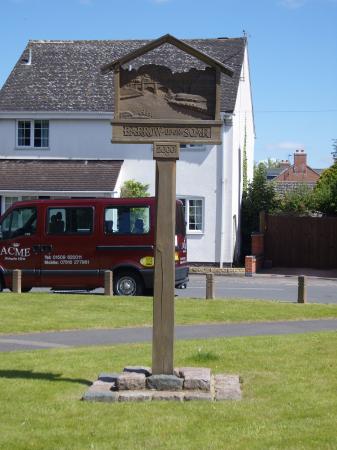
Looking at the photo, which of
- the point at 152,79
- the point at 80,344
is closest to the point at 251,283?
the point at 80,344

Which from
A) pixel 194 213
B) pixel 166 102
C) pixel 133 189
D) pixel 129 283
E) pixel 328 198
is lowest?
pixel 129 283

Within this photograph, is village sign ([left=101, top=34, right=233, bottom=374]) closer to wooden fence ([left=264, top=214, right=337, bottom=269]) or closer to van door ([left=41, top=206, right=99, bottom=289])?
van door ([left=41, top=206, right=99, bottom=289])

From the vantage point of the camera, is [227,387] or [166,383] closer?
[166,383]

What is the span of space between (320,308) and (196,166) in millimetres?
17499

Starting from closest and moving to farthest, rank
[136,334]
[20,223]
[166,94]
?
1. [166,94]
2. [136,334]
3. [20,223]

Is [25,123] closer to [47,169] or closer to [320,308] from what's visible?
[47,169]

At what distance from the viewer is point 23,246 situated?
67.2 feet

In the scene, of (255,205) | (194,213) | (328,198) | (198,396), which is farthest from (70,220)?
(255,205)

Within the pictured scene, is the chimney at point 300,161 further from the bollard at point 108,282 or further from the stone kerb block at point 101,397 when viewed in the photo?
the stone kerb block at point 101,397

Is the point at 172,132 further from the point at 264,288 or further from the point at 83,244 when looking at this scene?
the point at 264,288

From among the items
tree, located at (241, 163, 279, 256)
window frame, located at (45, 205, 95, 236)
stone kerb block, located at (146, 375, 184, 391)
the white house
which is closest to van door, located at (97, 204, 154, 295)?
window frame, located at (45, 205, 95, 236)

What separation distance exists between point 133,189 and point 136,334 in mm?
20295

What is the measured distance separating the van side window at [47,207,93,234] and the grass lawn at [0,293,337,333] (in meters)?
1.83

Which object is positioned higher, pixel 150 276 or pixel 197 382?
pixel 150 276
